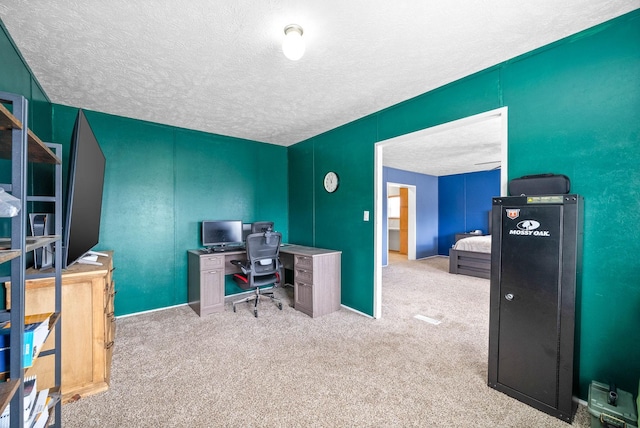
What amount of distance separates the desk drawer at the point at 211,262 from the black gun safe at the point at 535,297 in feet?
10.2

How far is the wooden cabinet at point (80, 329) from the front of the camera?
1.91 m

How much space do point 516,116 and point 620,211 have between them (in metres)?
0.97

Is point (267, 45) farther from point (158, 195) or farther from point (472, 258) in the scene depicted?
point (472, 258)

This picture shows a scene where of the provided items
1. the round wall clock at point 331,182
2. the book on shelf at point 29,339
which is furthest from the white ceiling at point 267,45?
the book on shelf at point 29,339

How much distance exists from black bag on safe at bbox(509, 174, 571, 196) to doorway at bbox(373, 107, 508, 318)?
0.21 m

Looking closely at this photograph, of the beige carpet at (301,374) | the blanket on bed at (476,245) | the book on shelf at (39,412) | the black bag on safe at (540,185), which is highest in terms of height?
the black bag on safe at (540,185)

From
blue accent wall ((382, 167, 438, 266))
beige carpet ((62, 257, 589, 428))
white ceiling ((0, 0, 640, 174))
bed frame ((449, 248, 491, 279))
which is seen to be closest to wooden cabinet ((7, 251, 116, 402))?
beige carpet ((62, 257, 589, 428))

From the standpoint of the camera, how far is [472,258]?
18.9 feet

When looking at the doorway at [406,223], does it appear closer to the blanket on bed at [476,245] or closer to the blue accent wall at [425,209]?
the blue accent wall at [425,209]

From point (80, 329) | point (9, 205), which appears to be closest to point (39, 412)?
point (80, 329)

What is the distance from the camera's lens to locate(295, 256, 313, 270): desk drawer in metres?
3.56

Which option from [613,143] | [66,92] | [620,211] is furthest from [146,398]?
[613,143]

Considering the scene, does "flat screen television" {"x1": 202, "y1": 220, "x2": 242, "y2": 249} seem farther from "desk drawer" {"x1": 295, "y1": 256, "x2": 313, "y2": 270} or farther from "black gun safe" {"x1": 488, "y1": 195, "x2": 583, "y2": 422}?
"black gun safe" {"x1": 488, "y1": 195, "x2": 583, "y2": 422}

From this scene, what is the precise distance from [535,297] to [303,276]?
2503 mm
